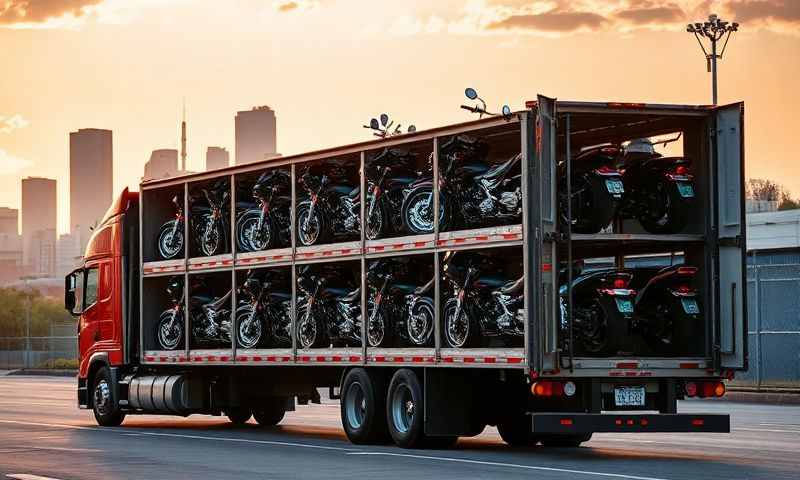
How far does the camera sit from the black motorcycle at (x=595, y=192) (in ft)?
57.5

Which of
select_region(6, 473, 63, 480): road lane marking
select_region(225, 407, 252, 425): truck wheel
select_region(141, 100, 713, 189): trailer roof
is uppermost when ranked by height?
select_region(141, 100, 713, 189): trailer roof

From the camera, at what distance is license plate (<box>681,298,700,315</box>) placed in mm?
17953

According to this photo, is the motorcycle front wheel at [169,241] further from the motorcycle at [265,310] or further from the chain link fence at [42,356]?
the chain link fence at [42,356]

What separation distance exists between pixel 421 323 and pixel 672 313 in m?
2.84

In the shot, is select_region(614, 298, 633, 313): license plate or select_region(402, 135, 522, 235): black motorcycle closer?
select_region(614, 298, 633, 313): license plate

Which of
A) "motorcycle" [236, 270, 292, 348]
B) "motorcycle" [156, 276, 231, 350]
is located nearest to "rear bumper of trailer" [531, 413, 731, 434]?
"motorcycle" [236, 270, 292, 348]

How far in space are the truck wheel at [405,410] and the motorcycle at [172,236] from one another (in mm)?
5992

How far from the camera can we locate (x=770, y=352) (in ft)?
130

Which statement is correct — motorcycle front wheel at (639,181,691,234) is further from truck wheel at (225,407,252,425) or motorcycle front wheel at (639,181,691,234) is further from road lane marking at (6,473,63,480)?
truck wheel at (225,407,252,425)

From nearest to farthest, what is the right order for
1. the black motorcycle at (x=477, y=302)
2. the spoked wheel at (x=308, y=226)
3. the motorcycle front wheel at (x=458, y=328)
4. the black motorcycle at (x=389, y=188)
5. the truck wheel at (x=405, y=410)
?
1. the black motorcycle at (x=477, y=302)
2. the motorcycle front wheel at (x=458, y=328)
3. the truck wheel at (x=405, y=410)
4. the black motorcycle at (x=389, y=188)
5. the spoked wheel at (x=308, y=226)

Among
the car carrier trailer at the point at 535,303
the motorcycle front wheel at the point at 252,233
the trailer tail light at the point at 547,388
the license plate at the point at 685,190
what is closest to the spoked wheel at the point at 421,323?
the car carrier trailer at the point at 535,303

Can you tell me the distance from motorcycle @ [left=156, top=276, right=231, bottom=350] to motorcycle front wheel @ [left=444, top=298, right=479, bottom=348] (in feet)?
16.5

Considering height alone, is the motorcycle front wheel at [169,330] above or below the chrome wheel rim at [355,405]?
above

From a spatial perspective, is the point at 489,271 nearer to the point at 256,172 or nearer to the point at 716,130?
the point at 716,130
